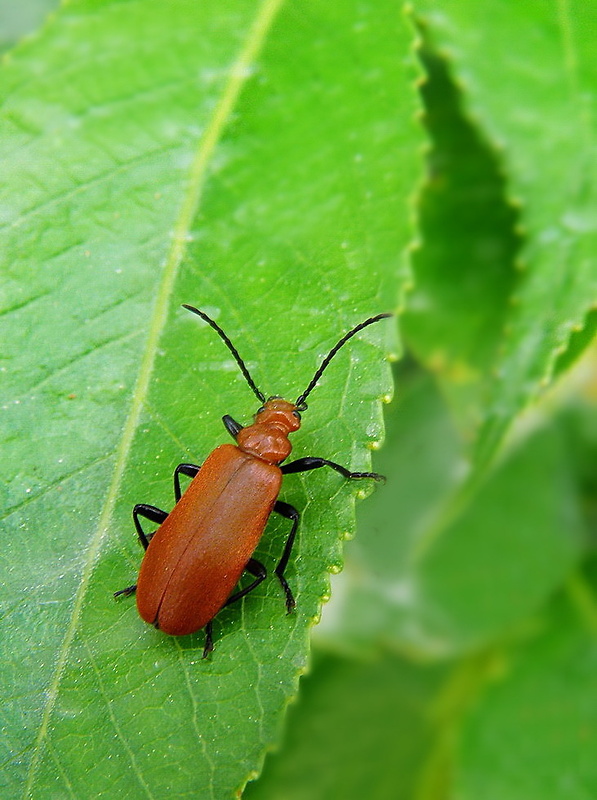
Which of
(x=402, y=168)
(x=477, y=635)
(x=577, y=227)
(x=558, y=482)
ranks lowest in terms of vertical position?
(x=477, y=635)

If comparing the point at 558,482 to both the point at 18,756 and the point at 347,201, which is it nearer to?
the point at 347,201

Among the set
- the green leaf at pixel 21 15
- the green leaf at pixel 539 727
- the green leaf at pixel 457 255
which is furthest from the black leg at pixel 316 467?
the green leaf at pixel 21 15

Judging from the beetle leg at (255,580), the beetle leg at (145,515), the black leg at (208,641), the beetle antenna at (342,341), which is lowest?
the beetle leg at (255,580)

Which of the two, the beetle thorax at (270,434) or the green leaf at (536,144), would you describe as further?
the beetle thorax at (270,434)

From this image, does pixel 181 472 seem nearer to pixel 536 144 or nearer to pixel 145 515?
pixel 145 515

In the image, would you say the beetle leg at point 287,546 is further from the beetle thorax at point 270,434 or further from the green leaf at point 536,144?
the green leaf at point 536,144

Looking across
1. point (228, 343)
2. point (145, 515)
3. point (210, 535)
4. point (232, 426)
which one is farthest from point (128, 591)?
point (228, 343)

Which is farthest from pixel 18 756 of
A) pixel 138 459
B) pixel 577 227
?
pixel 577 227
